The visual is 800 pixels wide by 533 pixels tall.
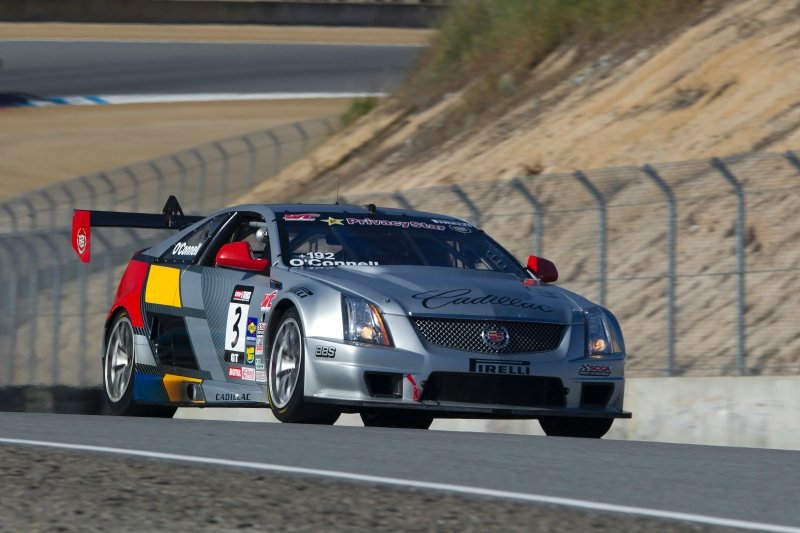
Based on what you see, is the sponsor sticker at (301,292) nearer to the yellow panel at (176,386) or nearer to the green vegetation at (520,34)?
the yellow panel at (176,386)

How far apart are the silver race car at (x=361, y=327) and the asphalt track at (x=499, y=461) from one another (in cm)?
40

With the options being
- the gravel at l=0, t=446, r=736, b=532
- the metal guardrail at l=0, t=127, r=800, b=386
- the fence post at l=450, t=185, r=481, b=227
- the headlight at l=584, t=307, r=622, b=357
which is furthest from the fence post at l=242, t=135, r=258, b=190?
the gravel at l=0, t=446, r=736, b=532

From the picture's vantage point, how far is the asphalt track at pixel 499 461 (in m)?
6.25

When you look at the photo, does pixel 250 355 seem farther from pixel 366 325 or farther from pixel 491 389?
pixel 491 389

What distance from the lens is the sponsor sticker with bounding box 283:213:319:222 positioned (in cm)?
1029

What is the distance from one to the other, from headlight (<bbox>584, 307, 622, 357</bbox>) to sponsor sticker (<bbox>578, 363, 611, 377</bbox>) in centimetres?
6

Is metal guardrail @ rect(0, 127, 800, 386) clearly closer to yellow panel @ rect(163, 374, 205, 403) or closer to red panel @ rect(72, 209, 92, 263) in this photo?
red panel @ rect(72, 209, 92, 263)

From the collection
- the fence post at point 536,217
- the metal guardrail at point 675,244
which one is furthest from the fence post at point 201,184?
the fence post at point 536,217

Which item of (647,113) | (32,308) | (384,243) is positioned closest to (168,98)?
(647,113)

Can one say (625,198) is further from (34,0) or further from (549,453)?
(34,0)

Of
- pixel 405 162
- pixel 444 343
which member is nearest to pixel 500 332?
pixel 444 343

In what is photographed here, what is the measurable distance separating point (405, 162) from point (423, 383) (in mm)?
14199

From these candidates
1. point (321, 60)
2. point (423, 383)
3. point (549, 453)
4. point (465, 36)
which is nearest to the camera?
point (549, 453)

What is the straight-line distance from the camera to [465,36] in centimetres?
2617
